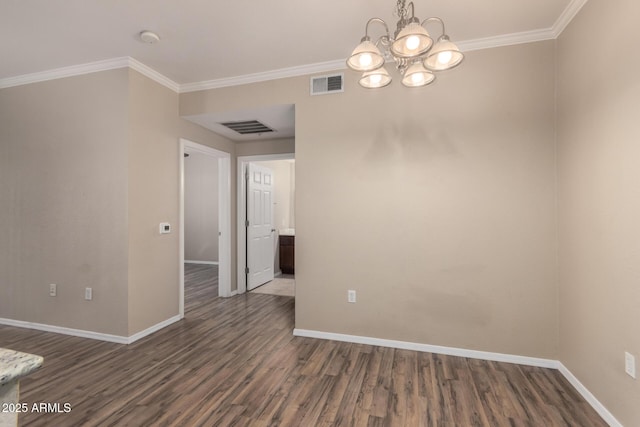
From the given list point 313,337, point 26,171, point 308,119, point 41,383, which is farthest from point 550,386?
point 26,171

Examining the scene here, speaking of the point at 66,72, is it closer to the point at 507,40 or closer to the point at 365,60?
the point at 365,60

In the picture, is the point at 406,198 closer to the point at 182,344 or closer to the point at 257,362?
the point at 257,362

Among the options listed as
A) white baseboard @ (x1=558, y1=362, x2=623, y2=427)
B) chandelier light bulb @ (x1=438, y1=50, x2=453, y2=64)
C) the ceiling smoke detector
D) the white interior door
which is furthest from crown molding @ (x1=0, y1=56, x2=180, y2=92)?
white baseboard @ (x1=558, y1=362, x2=623, y2=427)

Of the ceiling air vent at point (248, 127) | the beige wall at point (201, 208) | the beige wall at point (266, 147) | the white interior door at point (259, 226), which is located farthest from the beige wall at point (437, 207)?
the beige wall at point (201, 208)

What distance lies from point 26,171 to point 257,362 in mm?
3308

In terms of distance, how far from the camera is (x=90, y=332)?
10.3ft

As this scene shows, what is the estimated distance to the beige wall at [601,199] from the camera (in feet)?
5.57

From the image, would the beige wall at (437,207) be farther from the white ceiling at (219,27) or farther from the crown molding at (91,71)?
the crown molding at (91,71)

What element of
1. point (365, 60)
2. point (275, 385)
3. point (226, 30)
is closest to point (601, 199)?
point (365, 60)

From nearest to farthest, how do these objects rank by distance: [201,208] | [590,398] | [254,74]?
1. [590,398]
2. [254,74]
3. [201,208]

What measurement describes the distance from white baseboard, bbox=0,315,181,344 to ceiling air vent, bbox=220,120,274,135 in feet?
8.03

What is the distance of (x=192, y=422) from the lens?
189cm

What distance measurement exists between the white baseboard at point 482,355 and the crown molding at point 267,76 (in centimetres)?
268

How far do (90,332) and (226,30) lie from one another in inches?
127
